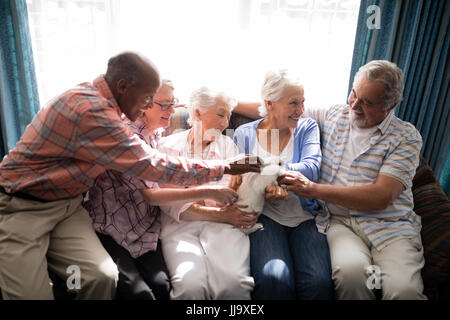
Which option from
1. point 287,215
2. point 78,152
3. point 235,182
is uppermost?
point 78,152

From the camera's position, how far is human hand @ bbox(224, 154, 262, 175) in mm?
1543

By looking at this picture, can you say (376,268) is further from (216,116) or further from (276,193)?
(216,116)

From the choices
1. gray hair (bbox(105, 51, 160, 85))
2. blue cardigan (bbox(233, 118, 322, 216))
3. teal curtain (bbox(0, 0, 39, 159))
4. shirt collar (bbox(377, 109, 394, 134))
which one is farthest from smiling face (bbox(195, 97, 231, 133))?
teal curtain (bbox(0, 0, 39, 159))

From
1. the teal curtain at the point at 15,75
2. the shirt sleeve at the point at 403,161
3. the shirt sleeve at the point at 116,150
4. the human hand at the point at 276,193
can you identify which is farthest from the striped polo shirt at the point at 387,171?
the teal curtain at the point at 15,75

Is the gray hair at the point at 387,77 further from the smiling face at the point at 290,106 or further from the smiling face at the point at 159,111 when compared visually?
the smiling face at the point at 159,111

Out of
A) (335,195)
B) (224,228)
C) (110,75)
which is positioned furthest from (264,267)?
(110,75)

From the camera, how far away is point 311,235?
67.4 inches

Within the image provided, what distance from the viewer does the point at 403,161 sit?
1619 millimetres

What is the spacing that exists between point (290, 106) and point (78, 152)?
1093 mm

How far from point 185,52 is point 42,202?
1835mm

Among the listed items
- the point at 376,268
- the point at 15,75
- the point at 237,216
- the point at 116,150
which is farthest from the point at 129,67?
the point at 15,75

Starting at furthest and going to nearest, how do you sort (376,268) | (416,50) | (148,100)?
(416,50), (376,268), (148,100)

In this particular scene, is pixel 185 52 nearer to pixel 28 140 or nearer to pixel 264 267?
pixel 28 140

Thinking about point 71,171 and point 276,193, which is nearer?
point 71,171
